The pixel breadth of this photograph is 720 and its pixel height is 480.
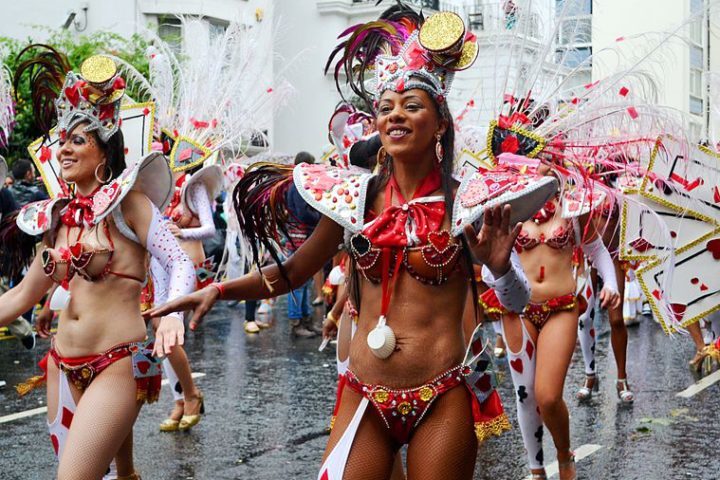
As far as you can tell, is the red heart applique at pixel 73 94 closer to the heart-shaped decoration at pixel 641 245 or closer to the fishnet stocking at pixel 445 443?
the fishnet stocking at pixel 445 443

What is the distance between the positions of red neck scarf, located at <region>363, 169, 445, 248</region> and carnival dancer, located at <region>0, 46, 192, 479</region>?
104cm

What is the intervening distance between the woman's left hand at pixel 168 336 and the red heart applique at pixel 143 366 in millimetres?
940

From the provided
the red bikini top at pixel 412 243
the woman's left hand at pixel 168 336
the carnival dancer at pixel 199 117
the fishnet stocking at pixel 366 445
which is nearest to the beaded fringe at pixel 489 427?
the fishnet stocking at pixel 366 445

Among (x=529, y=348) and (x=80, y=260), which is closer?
(x=80, y=260)

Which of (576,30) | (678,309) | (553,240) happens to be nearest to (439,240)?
(678,309)

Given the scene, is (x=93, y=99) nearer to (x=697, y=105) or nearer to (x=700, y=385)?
(x=700, y=385)

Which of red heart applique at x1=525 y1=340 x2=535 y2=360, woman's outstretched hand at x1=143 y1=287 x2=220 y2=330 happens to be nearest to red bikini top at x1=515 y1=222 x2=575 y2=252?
red heart applique at x1=525 y1=340 x2=535 y2=360

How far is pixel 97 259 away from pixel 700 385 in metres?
6.09

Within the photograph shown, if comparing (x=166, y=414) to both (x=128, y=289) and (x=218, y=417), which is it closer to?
(x=218, y=417)

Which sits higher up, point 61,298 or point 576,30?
point 576,30

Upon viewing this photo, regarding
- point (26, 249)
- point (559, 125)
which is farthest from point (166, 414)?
point (559, 125)

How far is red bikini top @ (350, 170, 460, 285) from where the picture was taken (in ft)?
12.0

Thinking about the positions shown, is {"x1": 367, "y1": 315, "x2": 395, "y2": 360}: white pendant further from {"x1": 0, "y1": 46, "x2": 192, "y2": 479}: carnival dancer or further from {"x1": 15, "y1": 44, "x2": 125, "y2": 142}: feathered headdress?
{"x1": 15, "y1": 44, "x2": 125, "y2": 142}: feathered headdress

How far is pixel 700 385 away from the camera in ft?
30.1
